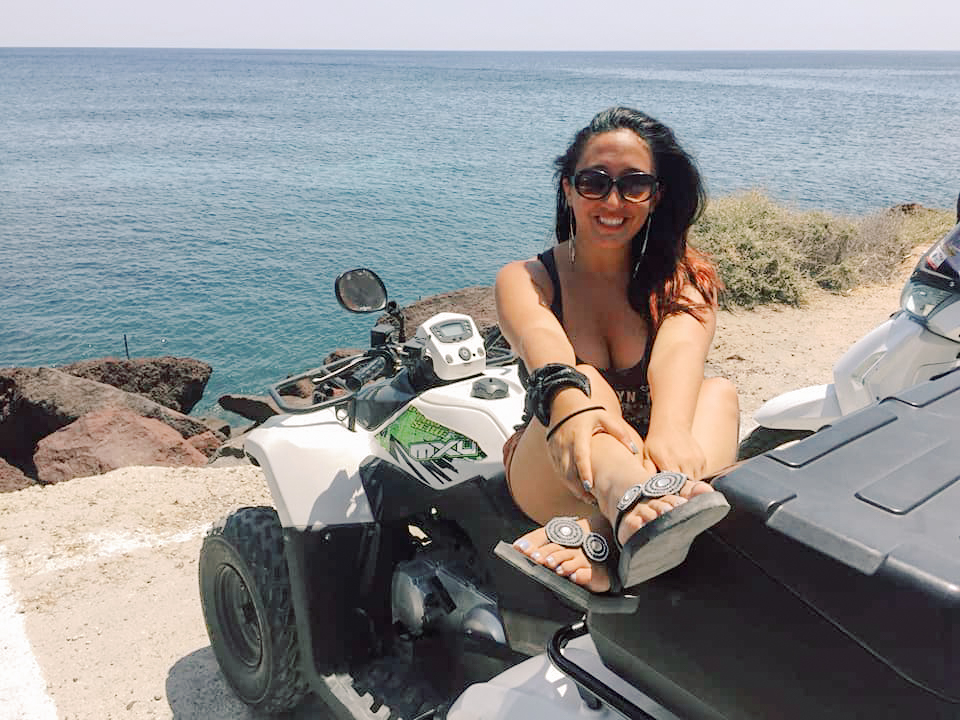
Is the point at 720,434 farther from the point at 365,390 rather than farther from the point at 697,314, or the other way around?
the point at 365,390

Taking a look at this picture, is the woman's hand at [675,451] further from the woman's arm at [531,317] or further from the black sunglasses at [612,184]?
the black sunglasses at [612,184]

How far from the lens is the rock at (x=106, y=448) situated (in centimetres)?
688

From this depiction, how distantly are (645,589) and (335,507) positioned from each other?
1.42 m

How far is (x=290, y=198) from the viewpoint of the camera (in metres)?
27.4

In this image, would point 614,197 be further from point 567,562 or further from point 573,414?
point 567,562

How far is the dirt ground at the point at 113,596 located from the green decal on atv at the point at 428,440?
128cm

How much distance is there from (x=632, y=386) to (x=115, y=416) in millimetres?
6309

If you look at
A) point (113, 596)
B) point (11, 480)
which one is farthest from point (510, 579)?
point (11, 480)

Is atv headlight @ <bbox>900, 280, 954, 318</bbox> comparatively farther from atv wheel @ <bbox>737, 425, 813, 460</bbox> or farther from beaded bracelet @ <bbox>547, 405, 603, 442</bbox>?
beaded bracelet @ <bbox>547, 405, 603, 442</bbox>

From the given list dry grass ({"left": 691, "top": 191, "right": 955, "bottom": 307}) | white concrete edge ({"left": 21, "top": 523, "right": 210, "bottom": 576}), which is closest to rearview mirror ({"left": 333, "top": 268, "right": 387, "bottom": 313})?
white concrete edge ({"left": 21, "top": 523, "right": 210, "bottom": 576})

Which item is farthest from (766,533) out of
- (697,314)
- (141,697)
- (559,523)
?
(141,697)

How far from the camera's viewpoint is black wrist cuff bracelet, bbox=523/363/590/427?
194 cm

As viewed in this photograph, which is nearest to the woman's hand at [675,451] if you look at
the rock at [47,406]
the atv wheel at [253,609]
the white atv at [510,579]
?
the white atv at [510,579]

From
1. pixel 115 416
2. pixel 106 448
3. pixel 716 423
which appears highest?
pixel 716 423
